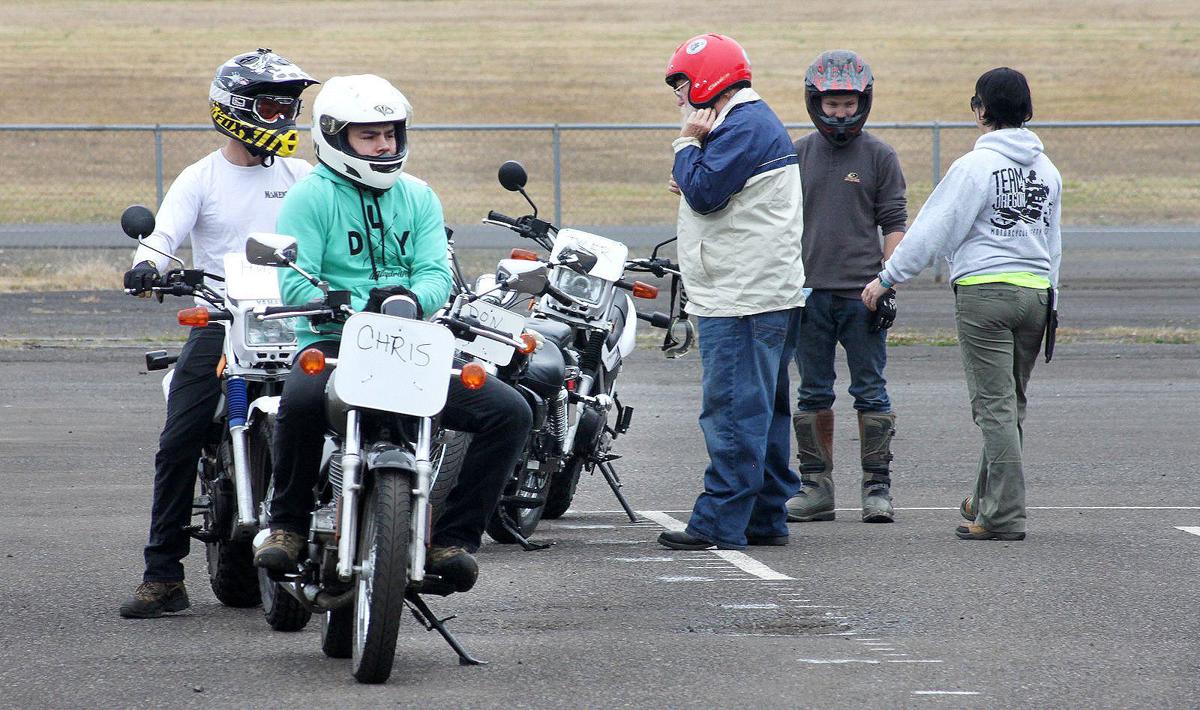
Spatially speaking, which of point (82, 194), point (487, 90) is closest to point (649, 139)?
point (487, 90)

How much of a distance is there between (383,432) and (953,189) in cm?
352

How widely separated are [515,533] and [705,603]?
1479 mm

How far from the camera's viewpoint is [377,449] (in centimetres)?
558

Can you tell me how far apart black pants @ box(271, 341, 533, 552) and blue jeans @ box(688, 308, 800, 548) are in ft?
6.79

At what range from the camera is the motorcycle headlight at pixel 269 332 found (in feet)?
21.1

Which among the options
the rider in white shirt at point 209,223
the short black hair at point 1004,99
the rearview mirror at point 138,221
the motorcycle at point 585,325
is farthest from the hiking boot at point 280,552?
the short black hair at point 1004,99

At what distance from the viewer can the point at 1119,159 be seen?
38.3 metres

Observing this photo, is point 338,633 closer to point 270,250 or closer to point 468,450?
point 468,450

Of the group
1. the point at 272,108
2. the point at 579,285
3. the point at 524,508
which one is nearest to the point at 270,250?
the point at 272,108

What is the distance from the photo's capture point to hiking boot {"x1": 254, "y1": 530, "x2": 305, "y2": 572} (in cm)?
581

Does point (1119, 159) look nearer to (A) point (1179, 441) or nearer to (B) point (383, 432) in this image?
(A) point (1179, 441)

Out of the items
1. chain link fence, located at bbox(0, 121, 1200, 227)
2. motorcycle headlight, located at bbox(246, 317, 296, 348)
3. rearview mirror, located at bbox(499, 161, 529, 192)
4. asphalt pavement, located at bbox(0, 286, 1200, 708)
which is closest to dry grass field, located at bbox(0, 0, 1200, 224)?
chain link fence, located at bbox(0, 121, 1200, 227)

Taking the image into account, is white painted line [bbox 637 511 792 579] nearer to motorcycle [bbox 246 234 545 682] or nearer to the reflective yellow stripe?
the reflective yellow stripe

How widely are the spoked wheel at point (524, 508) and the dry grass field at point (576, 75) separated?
2184cm
